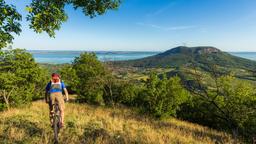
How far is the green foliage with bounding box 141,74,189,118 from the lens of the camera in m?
21.6

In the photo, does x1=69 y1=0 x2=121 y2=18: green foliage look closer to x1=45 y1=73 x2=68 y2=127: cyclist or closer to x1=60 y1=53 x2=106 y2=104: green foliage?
x1=45 y1=73 x2=68 y2=127: cyclist

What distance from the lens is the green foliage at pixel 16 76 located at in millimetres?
16297

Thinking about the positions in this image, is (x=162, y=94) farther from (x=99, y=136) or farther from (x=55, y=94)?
(x=55, y=94)

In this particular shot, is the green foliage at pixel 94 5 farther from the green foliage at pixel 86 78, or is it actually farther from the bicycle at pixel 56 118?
the green foliage at pixel 86 78

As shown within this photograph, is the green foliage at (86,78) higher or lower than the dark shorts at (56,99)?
lower

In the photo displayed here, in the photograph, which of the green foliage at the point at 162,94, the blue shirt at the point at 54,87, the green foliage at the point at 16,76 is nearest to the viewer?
the blue shirt at the point at 54,87

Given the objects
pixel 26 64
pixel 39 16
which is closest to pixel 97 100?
pixel 26 64

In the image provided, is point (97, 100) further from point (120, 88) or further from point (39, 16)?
point (39, 16)

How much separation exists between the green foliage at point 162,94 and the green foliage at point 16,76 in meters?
11.1

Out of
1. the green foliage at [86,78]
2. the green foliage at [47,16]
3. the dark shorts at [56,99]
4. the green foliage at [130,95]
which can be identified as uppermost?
the green foliage at [47,16]

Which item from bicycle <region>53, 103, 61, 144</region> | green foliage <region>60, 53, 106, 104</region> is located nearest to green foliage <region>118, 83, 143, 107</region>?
green foliage <region>60, 53, 106, 104</region>

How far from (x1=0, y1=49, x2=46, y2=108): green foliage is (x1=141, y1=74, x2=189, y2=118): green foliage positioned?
11139 millimetres

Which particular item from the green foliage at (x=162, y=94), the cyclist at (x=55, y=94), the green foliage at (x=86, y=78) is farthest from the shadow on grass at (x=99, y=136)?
the green foliage at (x=86, y=78)

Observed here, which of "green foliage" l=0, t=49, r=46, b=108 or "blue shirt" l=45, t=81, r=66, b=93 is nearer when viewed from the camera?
"blue shirt" l=45, t=81, r=66, b=93
